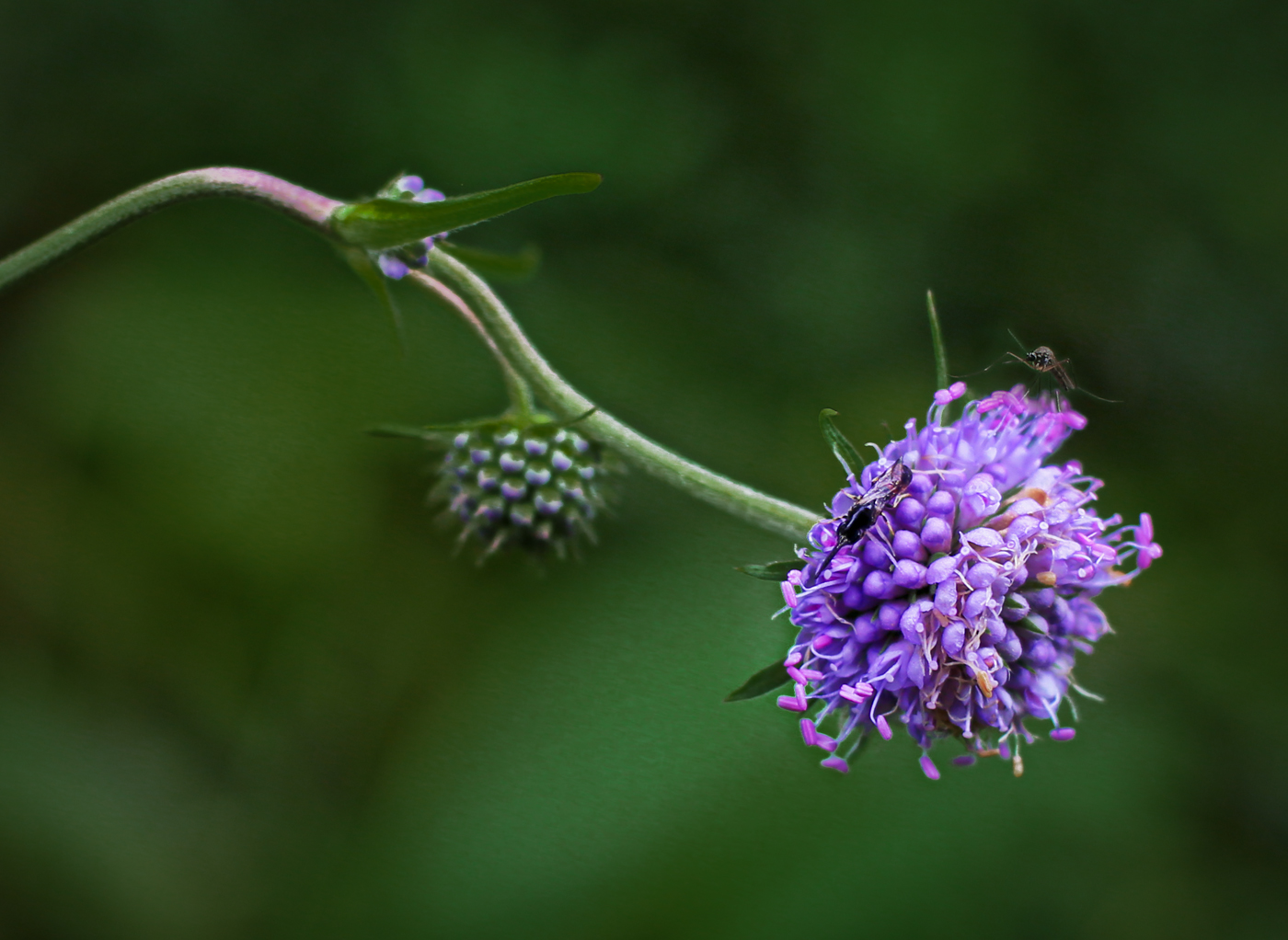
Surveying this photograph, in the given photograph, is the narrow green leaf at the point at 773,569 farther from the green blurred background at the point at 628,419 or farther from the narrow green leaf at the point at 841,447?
the green blurred background at the point at 628,419

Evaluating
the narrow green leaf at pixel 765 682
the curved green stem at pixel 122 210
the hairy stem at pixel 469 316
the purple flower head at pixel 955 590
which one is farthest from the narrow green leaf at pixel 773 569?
the curved green stem at pixel 122 210

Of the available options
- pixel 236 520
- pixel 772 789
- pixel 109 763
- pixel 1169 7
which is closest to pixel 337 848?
pixel 109 763

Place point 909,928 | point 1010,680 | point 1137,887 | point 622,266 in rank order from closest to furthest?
point 1010,680, point 909,928, point 1137,887, point 622,266

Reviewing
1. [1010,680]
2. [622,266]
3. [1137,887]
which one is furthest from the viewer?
[622,266]

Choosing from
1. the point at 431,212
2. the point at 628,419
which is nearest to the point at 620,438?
the point at 431,212

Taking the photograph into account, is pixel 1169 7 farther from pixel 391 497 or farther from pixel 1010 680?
pixel 391 497

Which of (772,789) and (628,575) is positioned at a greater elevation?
(628,575)

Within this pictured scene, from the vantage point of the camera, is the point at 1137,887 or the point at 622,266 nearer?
the point at 1137,887

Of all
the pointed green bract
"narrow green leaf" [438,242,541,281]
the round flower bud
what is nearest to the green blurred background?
the round flower bud
